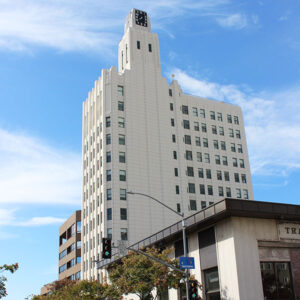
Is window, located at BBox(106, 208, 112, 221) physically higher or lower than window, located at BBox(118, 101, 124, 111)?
lower

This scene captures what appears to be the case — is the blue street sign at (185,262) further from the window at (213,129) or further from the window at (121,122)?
the window at (213,129)

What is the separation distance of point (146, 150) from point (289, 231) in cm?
4383

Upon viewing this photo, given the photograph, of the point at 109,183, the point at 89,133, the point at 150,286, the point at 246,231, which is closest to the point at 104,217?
the point at 109,183

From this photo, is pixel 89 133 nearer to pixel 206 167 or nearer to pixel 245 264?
pixel 206 167

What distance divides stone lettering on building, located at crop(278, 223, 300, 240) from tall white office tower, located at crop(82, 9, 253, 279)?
121 ft

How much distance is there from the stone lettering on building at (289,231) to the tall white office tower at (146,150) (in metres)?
37.0

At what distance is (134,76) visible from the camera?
83062 mm

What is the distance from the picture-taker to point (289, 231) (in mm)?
36469

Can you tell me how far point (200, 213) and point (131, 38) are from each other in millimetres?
58052

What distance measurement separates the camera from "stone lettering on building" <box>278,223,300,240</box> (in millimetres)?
36000

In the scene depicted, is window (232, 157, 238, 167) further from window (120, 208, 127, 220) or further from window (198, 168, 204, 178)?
window (120, 208, 127, 220)

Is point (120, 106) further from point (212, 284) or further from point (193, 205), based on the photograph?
point (212, 284)

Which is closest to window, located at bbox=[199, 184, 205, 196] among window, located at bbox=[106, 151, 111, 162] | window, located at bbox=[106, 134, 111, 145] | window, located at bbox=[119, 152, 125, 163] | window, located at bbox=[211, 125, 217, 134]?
window, located at bbox=[211, 125, 217, 134]

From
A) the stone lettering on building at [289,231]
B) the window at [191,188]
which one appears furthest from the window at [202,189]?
the stone lettering on building at [289,231]
